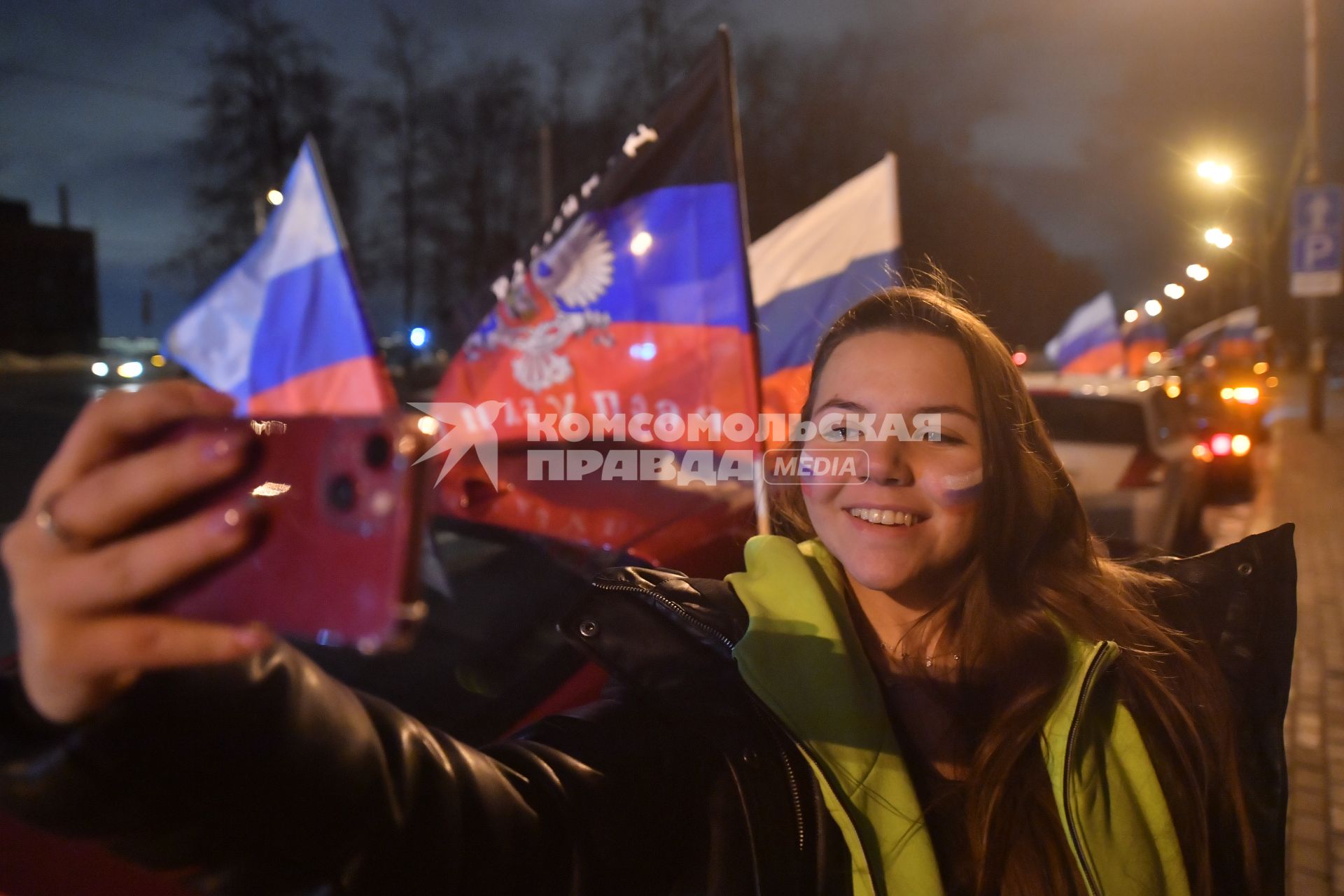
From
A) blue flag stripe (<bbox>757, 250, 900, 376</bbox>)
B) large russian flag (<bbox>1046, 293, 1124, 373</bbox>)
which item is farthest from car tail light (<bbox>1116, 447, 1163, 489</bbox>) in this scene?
large russian flag (<bbox>1046, 293, 1124, 373</bbox>)

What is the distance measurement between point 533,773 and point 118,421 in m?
0.76

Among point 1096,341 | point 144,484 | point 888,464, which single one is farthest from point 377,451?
point 1096,341

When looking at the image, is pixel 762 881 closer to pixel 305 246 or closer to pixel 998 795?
pixel 998 795

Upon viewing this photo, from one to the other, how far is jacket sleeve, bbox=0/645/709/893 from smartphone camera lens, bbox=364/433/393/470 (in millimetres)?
331

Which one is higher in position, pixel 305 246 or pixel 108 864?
pixel 305 246

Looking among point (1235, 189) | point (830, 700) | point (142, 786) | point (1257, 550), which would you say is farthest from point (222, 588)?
point (1235, 189)

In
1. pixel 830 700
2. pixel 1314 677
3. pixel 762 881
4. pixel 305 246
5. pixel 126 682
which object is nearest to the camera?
pixel 126 682

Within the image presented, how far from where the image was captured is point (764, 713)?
4.53 ft

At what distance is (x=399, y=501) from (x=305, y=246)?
419 centimetres

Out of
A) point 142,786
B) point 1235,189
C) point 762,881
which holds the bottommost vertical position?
point 762,881

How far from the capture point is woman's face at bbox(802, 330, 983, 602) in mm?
1591

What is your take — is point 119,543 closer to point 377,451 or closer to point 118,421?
point 118,421

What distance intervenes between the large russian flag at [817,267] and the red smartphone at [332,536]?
3.69m

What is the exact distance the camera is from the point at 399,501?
1.78 ft
